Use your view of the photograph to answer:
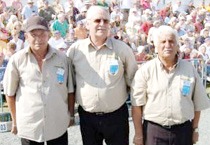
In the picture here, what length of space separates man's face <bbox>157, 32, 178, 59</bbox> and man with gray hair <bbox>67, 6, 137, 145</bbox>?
1.58 ft

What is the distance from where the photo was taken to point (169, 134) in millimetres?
4012

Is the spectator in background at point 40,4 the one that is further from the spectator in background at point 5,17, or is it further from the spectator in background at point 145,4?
the spectator in background at point 145,4

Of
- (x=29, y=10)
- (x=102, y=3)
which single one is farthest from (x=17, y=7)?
(x=102, y=3)

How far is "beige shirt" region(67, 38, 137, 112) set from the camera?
4168mm

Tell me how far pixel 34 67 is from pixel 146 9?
37.6 feet

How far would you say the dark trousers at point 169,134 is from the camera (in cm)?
401

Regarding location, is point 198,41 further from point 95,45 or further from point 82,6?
point 95,45

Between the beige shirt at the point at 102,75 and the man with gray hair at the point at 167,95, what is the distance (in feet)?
0.66

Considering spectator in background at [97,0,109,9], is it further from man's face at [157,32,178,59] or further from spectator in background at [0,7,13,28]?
man's face at [157,32,178,59]

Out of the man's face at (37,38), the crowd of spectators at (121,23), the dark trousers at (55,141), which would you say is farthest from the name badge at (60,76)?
the crowd of spectators at (121,23)

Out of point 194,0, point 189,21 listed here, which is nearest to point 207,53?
point 189,21

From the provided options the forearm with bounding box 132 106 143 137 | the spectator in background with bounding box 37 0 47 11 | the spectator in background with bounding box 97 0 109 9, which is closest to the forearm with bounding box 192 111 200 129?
the forearm with bounding box 132 106 143 137

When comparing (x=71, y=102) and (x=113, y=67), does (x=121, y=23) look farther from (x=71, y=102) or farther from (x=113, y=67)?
(x=113, y=67)

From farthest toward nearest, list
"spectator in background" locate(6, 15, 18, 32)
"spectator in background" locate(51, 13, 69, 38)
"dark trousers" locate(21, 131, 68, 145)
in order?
1. "spectator in background" locate(51, 13, 69, 38)
2. "spectator in background" locate(6, 15, 18, 32)
3. "dark trousers" locate(21, 131, 68, 145)
